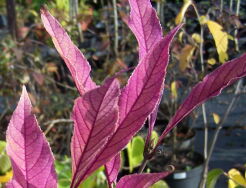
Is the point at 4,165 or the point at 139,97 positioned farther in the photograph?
the point at 4,165

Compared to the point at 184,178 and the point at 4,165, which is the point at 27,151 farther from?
the point at 184,178

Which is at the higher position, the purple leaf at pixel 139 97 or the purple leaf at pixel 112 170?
the purple leaf at pixel 139 97

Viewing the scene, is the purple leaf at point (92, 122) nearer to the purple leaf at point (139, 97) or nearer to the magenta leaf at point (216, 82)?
the purple leaf at point (139, 97)

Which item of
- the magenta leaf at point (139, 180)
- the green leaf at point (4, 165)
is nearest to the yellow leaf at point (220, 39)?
the green leaf at point (4, 165)

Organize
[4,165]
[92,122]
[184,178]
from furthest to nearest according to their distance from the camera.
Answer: [184,178], [4,165], [92,122]

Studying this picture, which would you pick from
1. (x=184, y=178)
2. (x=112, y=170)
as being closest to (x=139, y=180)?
(x=112, y=170)
